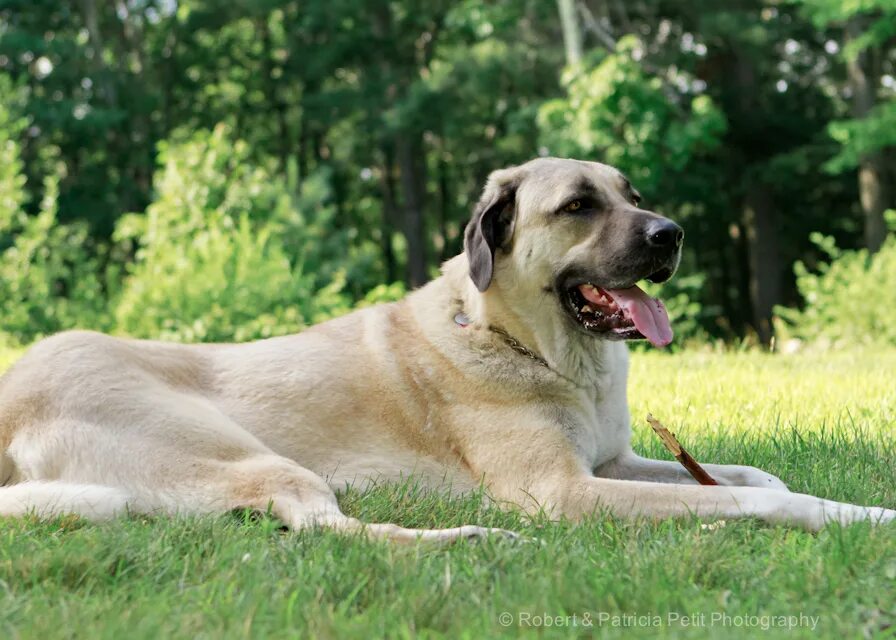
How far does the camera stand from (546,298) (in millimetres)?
4027

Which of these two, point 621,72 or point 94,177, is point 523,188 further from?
point 94,177

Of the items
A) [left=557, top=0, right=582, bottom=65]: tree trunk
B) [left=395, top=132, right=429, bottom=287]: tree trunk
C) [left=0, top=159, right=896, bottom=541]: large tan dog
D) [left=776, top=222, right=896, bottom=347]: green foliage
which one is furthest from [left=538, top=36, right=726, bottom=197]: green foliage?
[left=0, top=159, right=896, bottom=541]: large tan dog

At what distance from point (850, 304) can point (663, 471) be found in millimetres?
9764

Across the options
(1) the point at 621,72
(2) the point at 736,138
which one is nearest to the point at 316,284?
(1) the point at 621,72

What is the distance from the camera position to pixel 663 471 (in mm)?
4227

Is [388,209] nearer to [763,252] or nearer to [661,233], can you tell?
[763,252]

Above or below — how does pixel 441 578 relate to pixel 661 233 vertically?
below

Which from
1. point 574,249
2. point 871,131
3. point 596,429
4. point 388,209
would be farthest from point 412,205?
point 596,429

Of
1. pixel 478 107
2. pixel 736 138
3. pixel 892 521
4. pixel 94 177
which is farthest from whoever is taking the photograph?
pixel 94 177

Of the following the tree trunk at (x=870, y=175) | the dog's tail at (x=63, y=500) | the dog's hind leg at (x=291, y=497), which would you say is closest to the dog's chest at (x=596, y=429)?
the dog's hind leg at (x=291, y=497)

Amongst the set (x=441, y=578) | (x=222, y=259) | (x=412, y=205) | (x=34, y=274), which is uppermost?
(x=441, y=578)

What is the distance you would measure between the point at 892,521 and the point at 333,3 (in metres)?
26.5

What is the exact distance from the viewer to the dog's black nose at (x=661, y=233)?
3.81m

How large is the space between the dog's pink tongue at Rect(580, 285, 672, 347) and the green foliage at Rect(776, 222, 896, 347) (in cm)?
875
